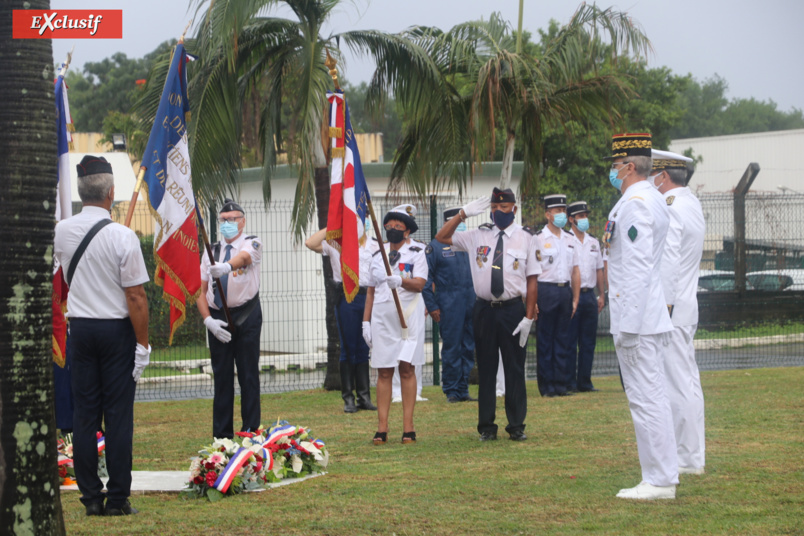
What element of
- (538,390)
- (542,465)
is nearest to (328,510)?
(542,465)

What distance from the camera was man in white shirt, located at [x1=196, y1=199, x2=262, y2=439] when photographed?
340 inches

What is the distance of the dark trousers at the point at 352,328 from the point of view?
1150 centimetres

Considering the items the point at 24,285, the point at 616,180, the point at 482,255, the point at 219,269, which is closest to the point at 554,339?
the point at 482,255

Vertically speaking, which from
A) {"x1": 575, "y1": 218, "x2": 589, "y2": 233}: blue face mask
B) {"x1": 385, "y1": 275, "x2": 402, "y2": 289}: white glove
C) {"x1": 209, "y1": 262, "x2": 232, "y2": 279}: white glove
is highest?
{"x1": 575, "y1": 218, "x2": 589, "y2": 233}: blue face mask

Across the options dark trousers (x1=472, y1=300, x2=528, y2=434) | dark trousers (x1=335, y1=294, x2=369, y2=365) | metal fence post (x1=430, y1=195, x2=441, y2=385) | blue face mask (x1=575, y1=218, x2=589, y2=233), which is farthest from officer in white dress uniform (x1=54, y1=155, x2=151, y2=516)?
metal fence post (x1=430, y1=195, x2=441, y2=385)

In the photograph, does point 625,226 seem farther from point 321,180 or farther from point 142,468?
point 321,180

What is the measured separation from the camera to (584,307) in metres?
13.2

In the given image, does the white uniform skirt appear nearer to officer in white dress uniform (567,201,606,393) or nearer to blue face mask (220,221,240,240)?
blue face mask (220,221,240,240)

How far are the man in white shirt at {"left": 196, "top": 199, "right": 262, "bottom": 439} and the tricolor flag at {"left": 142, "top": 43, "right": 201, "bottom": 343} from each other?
1.17m

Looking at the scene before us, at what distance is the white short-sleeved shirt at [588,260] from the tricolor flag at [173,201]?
6.88 meters

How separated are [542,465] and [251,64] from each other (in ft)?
26.4

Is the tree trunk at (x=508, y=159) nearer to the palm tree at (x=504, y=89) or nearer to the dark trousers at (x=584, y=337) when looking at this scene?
the palm tree at (x=504, y=89)

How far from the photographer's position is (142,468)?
820 cm

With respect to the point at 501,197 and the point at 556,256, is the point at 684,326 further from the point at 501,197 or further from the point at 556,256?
the point at 556,256
